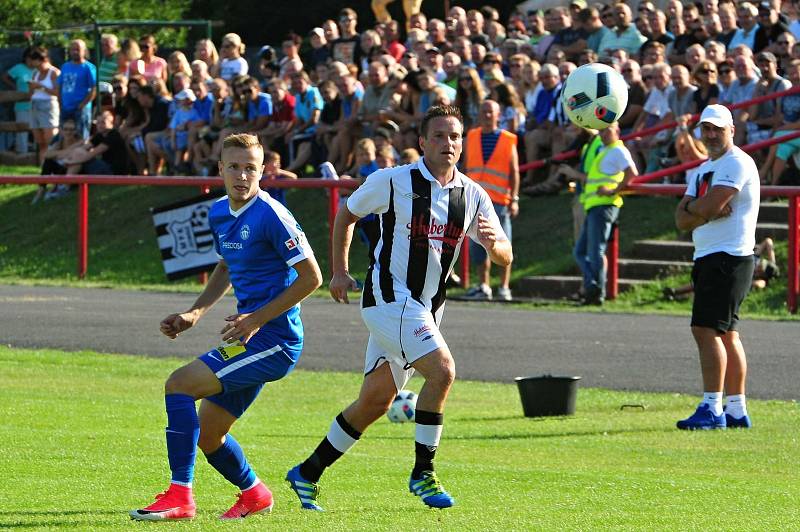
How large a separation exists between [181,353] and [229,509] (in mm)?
7566

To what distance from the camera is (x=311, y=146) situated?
22781 mm

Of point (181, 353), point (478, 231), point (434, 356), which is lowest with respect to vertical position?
point (181, 353)

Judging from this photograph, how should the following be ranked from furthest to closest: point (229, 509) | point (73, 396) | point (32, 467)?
1. point (73, 396)
2. point (32, 467)
3. point (229, 509)

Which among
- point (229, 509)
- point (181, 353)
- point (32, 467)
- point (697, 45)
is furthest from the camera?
point (697, 45)

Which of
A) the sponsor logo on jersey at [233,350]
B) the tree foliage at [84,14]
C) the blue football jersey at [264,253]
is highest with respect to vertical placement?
the tree foliage at [84,14]

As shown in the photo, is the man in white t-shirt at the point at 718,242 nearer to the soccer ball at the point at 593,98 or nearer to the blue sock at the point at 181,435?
the soccer ball at the point at 593,98

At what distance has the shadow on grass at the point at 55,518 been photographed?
22.4ft

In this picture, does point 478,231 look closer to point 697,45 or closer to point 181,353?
point 181,353

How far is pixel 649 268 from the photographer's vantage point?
62.5 ft

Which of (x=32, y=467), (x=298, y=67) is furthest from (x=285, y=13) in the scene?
(x=32, y=467)

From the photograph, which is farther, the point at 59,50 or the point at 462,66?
the point at 59,50

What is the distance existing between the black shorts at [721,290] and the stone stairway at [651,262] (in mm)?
8233

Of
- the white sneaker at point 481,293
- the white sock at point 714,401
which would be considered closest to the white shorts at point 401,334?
the white sock at point 714,401

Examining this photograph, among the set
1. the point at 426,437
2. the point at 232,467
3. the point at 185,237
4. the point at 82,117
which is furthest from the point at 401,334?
the point at 82,117
